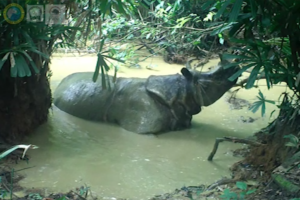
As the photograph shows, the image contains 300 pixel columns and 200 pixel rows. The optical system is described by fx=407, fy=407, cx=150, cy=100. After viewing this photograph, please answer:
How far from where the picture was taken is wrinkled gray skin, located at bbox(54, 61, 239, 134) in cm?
591

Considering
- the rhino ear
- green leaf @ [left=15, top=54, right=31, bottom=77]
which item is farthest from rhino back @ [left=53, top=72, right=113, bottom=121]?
green leaf @ [left=15, top=54, right=31, bottom=77]

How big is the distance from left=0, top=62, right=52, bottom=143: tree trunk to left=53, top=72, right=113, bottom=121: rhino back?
2.52ft

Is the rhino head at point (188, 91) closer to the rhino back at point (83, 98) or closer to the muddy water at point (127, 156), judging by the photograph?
the muddy water at point (127, 156)

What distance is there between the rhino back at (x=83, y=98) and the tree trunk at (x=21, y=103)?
767 millimetres

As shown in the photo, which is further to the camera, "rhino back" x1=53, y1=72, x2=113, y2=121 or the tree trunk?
"rhino back" x1=53, y1=72, x2=113, y2=121

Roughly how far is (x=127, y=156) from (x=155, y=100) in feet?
4.51

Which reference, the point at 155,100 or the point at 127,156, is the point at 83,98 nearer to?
the point at 155,100

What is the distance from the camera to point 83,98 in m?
6.40

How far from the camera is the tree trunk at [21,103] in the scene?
4.84 meters

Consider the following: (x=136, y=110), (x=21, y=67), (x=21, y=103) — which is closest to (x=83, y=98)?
(x=136, y=110)

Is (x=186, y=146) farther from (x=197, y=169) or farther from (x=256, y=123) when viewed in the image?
(x=256, y=123)

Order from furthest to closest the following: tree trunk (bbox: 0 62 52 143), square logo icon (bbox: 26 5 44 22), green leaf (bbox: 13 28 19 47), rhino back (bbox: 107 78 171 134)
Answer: rhino back (bbox: 107 78 171 134) < tree trunk (bbox: 0 62 52 143) < square logo icon (bbox: 26 5 44 22) < green leaf (bbox: 13 28 19 47)

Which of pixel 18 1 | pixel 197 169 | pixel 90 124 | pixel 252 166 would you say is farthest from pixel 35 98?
pixel 252 166

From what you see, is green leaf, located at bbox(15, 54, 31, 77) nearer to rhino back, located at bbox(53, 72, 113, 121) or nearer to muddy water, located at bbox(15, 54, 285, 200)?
muddy water, located at bbox(15, 54, 285, 200)
